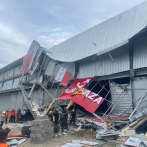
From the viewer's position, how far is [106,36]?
15250mm

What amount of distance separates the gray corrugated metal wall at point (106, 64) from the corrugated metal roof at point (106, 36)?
1176mm

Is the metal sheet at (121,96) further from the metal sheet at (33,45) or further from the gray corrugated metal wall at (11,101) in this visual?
the gray corrugated metal wall at (11,101)

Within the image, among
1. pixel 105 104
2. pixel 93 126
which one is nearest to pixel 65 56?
pixel 105 104

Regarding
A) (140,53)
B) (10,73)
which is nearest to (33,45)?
(140,53)

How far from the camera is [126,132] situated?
922cm

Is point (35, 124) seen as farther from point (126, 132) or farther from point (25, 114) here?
point (25, 114)

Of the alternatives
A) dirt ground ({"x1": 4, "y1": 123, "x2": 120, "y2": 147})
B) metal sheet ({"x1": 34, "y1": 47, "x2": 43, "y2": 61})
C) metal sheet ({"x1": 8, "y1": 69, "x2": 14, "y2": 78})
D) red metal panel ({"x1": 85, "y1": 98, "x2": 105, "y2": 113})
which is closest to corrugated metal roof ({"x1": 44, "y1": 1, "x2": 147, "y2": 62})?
metal sheet ({"x1": 34, "y1": 47, "x2": 43, "y2": 61})

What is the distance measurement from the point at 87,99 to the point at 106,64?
4.42 metres

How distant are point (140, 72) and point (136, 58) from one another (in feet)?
4.38

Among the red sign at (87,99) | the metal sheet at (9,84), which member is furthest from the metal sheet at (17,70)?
the red sign at (87,99)

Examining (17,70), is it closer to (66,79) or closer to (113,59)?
(66,79)

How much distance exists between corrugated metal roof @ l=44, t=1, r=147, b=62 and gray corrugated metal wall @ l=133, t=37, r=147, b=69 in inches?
51.6

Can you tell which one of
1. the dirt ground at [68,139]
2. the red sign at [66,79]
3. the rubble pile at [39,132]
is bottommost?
the dirt ground at [68,139]

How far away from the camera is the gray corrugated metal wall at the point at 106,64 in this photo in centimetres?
1385
